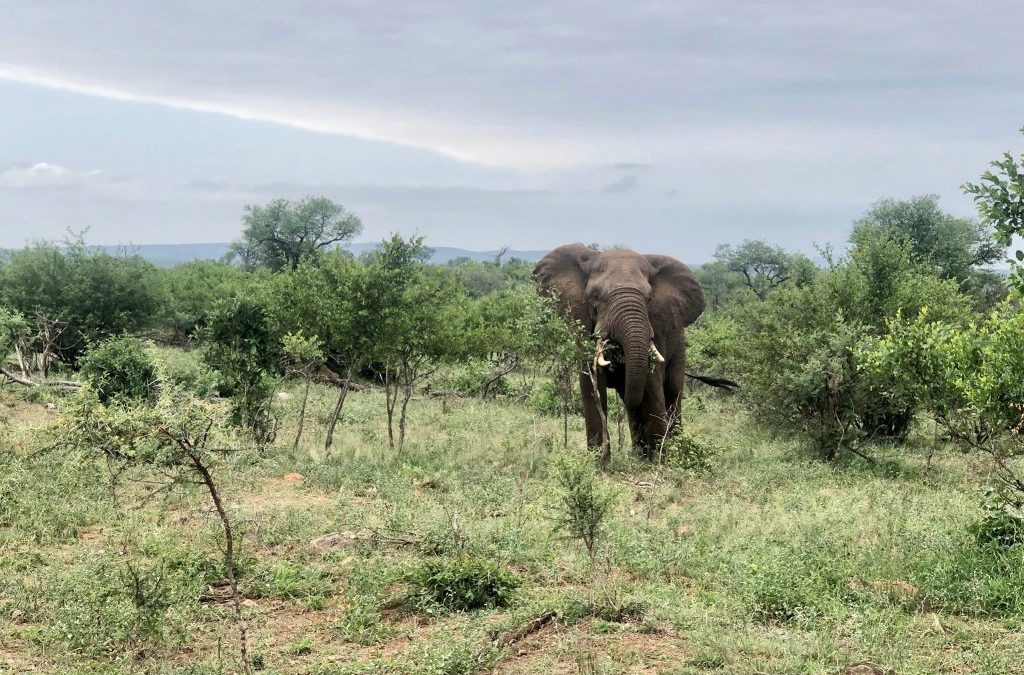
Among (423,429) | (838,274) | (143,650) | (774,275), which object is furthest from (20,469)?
(774,275)

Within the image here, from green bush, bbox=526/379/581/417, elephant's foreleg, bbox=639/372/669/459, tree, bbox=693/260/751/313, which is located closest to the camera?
elephant's foreleg, bbox=639/372/669/459

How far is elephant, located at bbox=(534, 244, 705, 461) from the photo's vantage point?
47.9 ft

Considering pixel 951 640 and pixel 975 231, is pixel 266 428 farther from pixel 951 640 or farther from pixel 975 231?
pixel 975 231

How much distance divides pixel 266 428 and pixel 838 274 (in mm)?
12565

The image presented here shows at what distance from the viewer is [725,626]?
23.1 feet

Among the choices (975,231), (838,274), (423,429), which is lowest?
(423,429)

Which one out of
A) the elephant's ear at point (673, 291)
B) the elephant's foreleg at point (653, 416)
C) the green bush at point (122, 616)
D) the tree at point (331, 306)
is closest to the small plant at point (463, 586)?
the green bush at point (122, 616)

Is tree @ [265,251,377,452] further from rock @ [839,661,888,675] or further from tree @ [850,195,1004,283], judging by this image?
tree @ [850,195,1004,283]

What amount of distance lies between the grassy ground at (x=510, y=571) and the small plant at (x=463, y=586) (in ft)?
0.40

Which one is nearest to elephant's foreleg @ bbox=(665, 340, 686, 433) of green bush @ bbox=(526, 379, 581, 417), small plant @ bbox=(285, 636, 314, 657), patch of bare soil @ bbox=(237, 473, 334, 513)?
green bush @ bbox=(526, 379, 581, 417)

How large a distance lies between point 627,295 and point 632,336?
2.82 feet

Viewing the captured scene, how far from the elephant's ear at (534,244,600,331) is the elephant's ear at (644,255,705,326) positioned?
1189 mm

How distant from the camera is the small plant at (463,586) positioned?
7.74 m

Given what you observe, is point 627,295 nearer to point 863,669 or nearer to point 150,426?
point 863,669
